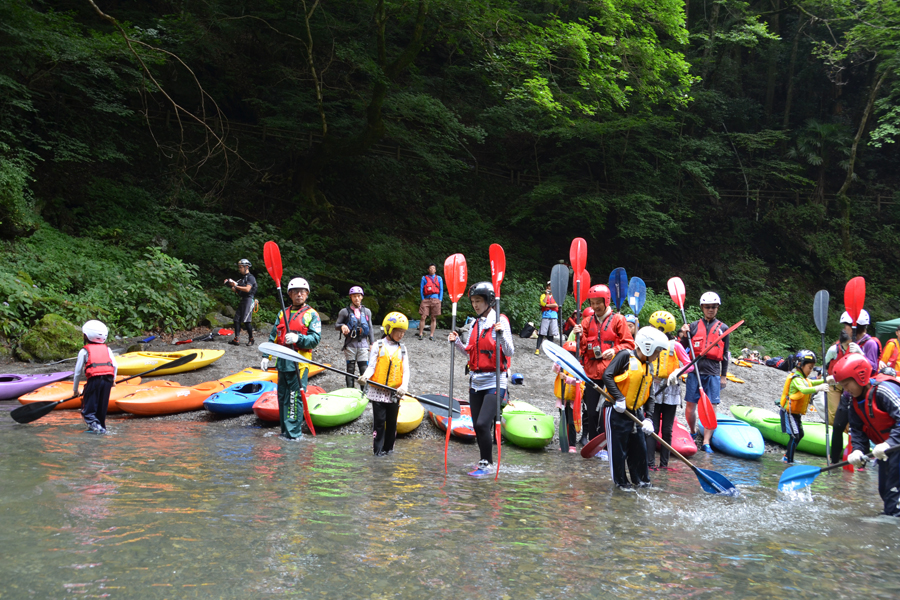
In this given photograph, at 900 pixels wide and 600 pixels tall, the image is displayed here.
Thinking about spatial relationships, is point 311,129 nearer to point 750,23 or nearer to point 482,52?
point 482,52

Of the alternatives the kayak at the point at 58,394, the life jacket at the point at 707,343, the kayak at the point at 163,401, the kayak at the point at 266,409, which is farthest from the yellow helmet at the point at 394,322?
the kayak at the point at 58,394

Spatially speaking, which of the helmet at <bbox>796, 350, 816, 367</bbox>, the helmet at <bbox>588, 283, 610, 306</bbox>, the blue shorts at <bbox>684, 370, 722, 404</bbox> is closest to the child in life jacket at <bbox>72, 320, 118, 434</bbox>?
the helmet at <bbox>588, 283, 610, 306</bbox>

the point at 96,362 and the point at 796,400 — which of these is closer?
the point at 96,362

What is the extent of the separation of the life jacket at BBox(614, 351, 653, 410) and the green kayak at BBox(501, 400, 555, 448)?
6.38 ft

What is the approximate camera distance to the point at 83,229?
1257 centimetres

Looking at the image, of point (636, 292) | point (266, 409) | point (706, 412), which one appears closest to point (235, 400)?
point (266, 409)

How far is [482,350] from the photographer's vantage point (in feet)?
16.4

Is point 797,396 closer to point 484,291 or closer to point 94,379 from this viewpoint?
point 484,291

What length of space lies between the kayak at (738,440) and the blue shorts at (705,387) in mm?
422

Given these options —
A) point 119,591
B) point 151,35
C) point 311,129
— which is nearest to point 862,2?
point 311,129

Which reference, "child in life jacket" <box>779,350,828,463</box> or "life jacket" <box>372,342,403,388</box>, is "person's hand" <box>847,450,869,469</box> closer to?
"child in life jacket" <box>779,350,828,463</box>

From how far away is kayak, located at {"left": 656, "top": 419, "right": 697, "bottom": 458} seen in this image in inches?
243

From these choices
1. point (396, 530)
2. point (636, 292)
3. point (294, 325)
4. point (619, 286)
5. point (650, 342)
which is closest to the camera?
point (396, 530)

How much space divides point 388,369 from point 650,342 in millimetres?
2282
